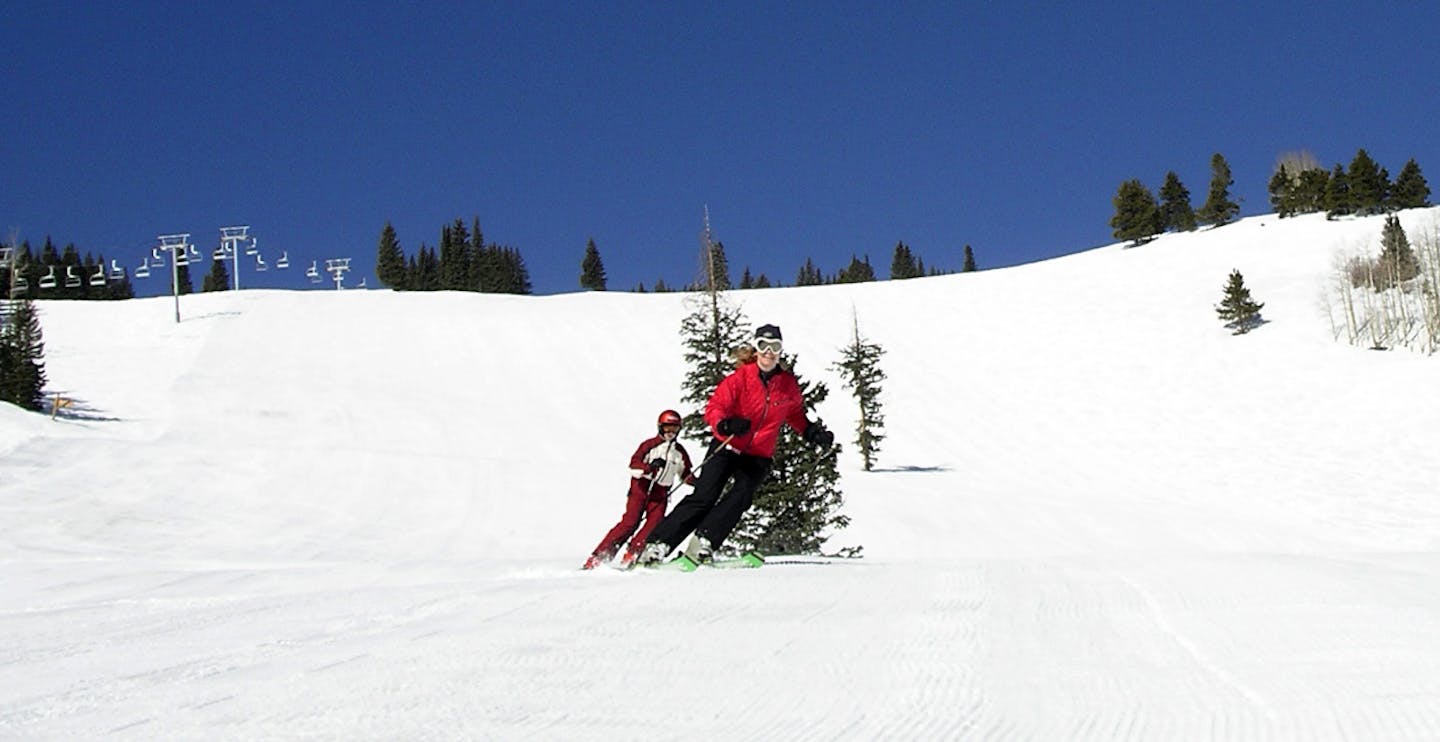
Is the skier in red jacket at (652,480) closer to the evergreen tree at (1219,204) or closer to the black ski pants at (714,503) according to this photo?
the black ski pants at (714,503)

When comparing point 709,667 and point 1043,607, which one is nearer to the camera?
point 709,667

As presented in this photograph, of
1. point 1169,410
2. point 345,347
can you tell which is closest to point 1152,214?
point 1169,410

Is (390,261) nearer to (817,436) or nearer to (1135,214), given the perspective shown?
(1135,214)

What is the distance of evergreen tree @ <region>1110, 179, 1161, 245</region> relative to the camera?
103m

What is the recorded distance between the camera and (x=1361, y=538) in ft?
89.2

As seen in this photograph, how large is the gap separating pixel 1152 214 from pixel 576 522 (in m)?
93.9

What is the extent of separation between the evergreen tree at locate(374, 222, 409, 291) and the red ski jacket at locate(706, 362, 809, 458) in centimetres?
14207

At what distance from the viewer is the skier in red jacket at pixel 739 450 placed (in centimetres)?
761

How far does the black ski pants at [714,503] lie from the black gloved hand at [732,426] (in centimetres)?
47

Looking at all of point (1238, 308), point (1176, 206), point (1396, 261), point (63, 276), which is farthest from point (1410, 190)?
point (63, 276)

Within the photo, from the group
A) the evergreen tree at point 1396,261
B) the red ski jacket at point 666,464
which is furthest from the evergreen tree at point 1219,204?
the red ski jacket at point 666,464

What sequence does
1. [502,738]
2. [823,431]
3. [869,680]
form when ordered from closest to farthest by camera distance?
[502,738] → [869,680] → [823,431]

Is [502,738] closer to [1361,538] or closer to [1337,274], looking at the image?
[1361,538]

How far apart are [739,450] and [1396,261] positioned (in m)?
72.4
